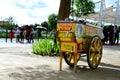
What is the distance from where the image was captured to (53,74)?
10633 mm

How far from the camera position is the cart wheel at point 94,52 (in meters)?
11.5

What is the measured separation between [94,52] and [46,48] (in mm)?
4916

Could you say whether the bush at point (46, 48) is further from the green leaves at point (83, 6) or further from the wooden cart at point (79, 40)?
the green leaves at point (83, 6)

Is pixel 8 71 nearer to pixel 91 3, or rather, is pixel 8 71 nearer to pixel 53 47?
pixel 53 47

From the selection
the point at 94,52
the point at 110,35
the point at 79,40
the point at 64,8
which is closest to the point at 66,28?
the point at 79,40

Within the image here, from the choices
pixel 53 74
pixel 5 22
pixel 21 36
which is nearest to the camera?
pixel 53 74

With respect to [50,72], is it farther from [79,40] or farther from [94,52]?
[94,52]

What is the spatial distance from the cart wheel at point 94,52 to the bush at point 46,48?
4.11 meters

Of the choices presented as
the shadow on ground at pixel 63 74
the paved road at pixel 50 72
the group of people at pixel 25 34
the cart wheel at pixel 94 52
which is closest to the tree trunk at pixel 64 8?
the paved road at pixel 50 72

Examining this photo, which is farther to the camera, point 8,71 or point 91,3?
point 91,3

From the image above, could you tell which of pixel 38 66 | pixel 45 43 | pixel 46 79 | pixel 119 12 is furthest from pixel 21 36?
pixel 46 79

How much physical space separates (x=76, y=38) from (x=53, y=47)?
5508 millimetres

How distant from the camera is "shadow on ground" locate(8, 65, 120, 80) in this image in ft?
33.0

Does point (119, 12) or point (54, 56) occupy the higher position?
point (119, 12)
